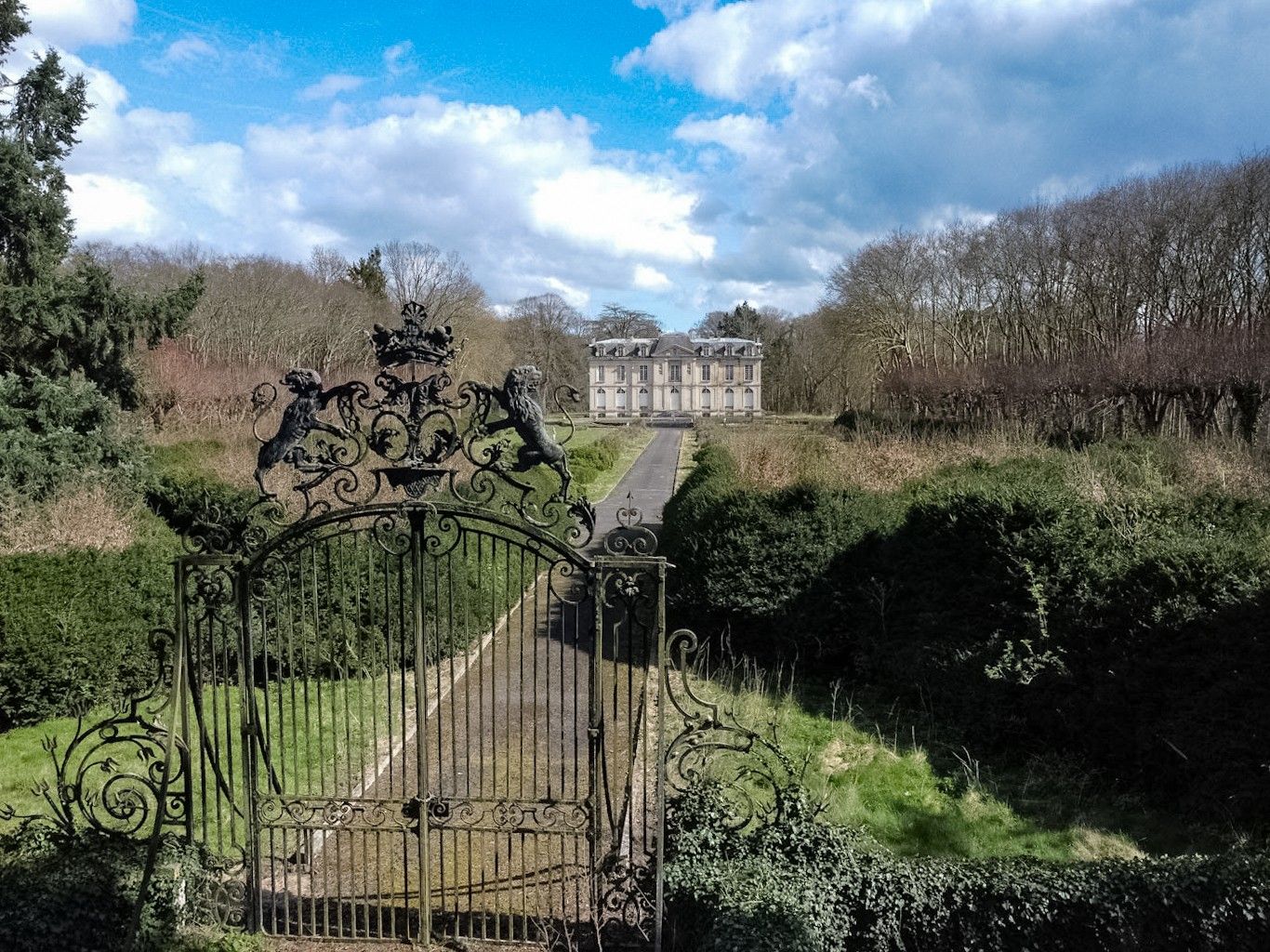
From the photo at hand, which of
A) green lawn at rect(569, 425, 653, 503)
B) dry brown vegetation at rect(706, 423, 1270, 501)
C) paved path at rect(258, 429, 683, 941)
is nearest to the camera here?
paved path at rect(258, 429, 683, 941)

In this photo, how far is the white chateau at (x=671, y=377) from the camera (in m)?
69.1

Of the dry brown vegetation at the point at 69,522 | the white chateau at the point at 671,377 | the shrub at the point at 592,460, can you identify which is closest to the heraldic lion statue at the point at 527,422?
the dry brown vegetation at the point at 69,522

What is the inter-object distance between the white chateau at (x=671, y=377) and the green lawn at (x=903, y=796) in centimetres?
6120

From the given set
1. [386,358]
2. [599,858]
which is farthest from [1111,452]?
[386,358]

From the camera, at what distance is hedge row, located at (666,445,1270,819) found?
6312mm

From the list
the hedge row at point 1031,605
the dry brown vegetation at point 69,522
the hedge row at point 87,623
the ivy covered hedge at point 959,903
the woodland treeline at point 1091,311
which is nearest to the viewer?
the ivy covered hedge at point 959,903

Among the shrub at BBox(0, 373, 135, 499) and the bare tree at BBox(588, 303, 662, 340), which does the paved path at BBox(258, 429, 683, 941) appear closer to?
the shrub at BBox(0, 373, 135, 499)

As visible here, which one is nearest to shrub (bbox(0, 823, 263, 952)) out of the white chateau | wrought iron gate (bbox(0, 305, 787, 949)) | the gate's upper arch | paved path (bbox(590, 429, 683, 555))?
wrought iron gate (bbox(0, 305, 787, 949))

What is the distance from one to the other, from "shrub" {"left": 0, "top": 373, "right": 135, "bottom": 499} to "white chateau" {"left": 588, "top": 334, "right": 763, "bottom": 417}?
5594cm

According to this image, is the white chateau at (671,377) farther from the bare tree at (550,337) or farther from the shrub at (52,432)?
the shrub at (52,432)

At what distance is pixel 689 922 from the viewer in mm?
4531

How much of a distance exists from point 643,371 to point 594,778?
66.9 meters

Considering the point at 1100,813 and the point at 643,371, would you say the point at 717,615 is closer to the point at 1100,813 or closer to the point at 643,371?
the point at 1100,813

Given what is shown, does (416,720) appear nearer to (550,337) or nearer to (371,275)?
(371,275)
